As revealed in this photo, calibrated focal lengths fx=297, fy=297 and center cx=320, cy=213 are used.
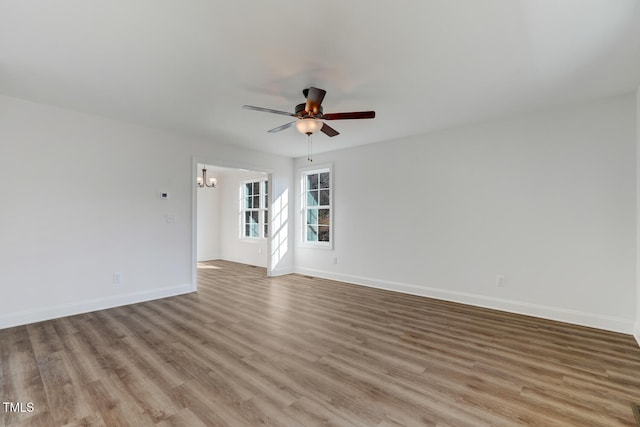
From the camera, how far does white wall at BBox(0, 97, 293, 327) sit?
11.1 feet

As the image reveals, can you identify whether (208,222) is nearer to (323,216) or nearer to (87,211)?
(323,216)

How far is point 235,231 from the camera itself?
8.16 m

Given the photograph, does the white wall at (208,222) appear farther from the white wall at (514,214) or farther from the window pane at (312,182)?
the white wall at (514,214)

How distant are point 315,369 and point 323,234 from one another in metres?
3.84

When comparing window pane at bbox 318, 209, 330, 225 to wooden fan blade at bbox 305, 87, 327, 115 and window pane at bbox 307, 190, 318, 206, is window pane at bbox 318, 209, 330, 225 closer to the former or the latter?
window pane at bbox 307, 190, 318, 206

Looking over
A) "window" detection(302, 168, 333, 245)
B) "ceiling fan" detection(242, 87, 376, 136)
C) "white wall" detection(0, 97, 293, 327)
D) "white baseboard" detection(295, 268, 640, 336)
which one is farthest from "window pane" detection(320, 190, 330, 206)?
"ceiling fan" detection(242, 87, 376, 136)

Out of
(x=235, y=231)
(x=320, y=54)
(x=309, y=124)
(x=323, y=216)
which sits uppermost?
(x=320, y=54)

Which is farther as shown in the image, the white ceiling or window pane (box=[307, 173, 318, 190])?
window pane (box=[307, 173, 318, 190])

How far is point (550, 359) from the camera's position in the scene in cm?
256

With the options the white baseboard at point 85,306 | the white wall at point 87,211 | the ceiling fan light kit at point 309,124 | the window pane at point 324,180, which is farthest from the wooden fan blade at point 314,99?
the white baseboard at point 85,306

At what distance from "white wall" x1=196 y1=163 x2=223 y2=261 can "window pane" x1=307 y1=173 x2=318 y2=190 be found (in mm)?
3241

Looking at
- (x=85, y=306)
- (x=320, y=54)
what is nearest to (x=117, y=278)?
(x=85, y=306)

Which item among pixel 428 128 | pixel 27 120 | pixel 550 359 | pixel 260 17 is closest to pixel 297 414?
pixel 550 359

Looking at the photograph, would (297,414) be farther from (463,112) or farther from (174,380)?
(463,112)
